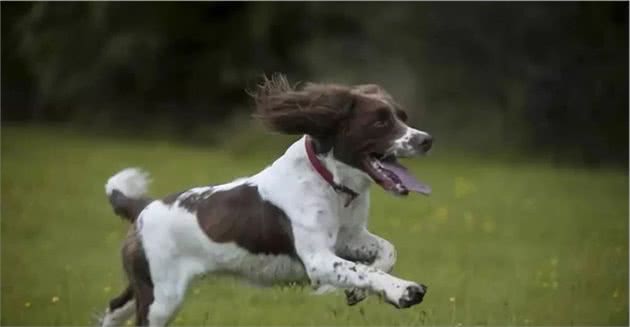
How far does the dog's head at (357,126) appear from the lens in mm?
6625

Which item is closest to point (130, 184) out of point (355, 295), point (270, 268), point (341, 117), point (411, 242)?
point (270, 268)

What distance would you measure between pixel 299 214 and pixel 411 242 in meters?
6.64

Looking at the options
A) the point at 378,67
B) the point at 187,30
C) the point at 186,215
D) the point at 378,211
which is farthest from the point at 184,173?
the point at 186,215

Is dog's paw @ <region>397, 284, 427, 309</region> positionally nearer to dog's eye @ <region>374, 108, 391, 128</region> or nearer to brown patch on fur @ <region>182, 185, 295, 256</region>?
brown patch on fur @ <region>182, 185, 295, 256</region>

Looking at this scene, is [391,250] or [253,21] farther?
[253,21]

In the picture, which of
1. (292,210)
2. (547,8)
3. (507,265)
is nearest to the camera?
(292,210)

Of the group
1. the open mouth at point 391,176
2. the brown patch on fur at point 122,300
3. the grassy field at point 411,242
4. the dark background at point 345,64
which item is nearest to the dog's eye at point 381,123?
the open mouth at point 391,176

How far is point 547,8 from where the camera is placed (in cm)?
2314

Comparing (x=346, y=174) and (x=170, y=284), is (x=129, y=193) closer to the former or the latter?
(x=170, y=284)

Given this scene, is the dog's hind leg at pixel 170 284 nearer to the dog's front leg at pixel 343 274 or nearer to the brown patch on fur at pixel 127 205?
the brown patch on fur at pixel 127 205

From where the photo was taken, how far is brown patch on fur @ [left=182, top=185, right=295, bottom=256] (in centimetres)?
677

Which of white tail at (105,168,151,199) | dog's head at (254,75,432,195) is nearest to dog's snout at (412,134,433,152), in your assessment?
dog's head at (254,75,432,195)

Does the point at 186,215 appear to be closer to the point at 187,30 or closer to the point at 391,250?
the point at 391,250

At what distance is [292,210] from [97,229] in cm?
792
